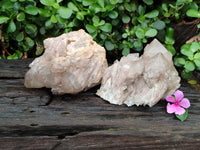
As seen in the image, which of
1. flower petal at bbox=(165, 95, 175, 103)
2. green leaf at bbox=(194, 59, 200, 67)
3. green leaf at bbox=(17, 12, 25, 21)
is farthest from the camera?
green leaf at bbox=(17, 12, 25, 21)

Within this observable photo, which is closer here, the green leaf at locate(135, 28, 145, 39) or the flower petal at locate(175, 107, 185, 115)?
the flower petal at locate(175, 107, 185, 115)

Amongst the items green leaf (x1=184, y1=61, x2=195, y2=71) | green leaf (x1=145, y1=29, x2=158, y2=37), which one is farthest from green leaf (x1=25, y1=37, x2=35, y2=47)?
green leaf (x1=184, y1=61, x2=195, y2=71)

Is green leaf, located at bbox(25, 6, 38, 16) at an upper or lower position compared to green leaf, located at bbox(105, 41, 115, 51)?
upper

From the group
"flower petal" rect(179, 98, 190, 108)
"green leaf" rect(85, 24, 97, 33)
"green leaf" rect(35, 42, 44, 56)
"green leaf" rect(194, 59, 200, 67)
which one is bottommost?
"flower petal" rect(179, 98, 190, 108)

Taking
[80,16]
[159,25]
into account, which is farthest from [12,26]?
[159,25]

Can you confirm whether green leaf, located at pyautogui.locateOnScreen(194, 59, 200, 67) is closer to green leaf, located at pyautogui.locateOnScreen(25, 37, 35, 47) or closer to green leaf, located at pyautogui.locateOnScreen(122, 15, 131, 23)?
→ green leaf, located at pyautogui.locateOnScreen(122, 15, 131, 23)

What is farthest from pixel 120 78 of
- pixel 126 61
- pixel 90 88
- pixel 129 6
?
pixel 129 6

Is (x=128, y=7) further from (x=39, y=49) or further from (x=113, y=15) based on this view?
(x=39, y=49)

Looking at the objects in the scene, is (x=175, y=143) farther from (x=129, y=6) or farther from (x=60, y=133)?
(x=129, y=6)
